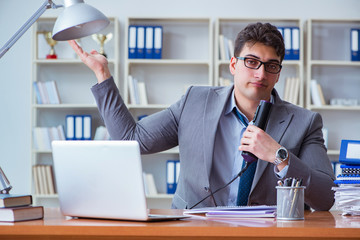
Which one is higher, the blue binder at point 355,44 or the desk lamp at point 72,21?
the blue binder at point 355,44

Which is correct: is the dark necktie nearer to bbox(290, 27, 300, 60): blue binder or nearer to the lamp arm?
the lamp arm

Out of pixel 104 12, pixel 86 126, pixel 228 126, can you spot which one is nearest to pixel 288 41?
pixel 104 12

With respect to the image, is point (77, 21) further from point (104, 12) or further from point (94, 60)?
point (104, 12)

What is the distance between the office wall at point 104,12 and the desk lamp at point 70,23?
315 cm

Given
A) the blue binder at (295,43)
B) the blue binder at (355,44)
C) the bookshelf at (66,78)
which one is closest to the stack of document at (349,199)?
the blue binder at (295,43)

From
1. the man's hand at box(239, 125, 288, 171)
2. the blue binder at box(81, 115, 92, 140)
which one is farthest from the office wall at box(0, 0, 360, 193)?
the man's hand at box(239, 125, 288, 171)

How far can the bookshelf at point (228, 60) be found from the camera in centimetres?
460

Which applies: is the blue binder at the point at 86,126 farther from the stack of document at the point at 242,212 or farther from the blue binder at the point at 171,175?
the stack of document at the point at 242,212

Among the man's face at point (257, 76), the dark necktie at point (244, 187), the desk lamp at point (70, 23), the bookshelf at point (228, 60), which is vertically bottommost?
the dark necktie at point (244, 187)

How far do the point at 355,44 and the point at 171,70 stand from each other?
1663mm

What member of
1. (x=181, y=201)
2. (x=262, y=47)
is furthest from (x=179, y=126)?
(x=262, y=47)

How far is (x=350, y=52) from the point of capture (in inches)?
189

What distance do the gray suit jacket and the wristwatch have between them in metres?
0.21

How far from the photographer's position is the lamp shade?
5.15ft
